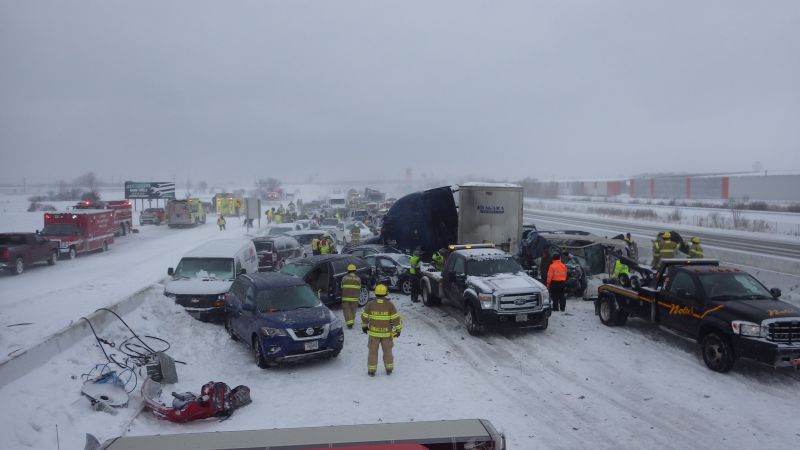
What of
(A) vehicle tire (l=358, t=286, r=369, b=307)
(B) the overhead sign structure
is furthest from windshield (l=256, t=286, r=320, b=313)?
(B) the overhead sign structure

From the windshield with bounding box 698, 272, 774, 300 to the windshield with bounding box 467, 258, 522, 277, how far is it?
4357mm

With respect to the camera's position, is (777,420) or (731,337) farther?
(731,337)

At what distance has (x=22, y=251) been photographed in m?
22.2

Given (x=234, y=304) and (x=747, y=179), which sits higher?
(x=747, y=179)

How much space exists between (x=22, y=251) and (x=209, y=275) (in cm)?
1358

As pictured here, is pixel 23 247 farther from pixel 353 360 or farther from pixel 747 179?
pixel 747 179

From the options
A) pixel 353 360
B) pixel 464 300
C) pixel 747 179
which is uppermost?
pixel 747 179

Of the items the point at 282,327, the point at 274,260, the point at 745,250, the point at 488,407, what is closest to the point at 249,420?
Answer: the point at 282,327

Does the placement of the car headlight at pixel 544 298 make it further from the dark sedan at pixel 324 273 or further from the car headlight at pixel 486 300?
the dark sedan at pixel 324 273

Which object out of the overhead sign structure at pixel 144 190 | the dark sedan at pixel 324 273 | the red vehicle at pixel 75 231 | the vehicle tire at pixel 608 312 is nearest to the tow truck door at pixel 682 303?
the vehicle tire at pixel 608 312

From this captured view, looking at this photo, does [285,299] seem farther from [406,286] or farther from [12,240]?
[12,240]

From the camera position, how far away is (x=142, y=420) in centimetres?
749

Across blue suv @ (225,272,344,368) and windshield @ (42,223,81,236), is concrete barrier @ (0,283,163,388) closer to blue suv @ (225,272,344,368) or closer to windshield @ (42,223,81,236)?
blue suv @ (225,272,344,368)

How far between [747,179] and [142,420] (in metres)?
84.4
